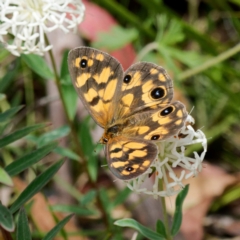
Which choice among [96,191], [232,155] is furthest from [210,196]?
[96,191]

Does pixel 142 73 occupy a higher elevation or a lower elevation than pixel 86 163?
higher

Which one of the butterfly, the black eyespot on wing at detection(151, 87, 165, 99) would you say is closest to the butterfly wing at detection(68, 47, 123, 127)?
the butterfly

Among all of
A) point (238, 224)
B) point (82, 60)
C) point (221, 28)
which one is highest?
point (82, 60)

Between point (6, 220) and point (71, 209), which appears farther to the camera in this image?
point (71, 209)

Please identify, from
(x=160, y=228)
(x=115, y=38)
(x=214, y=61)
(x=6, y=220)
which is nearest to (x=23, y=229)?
(x=6, y=220)

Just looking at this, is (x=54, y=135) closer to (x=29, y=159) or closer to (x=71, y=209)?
(x=71, y=209)

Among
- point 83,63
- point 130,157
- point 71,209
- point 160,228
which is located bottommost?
point 71,209

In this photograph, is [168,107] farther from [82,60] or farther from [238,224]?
[238,224]
